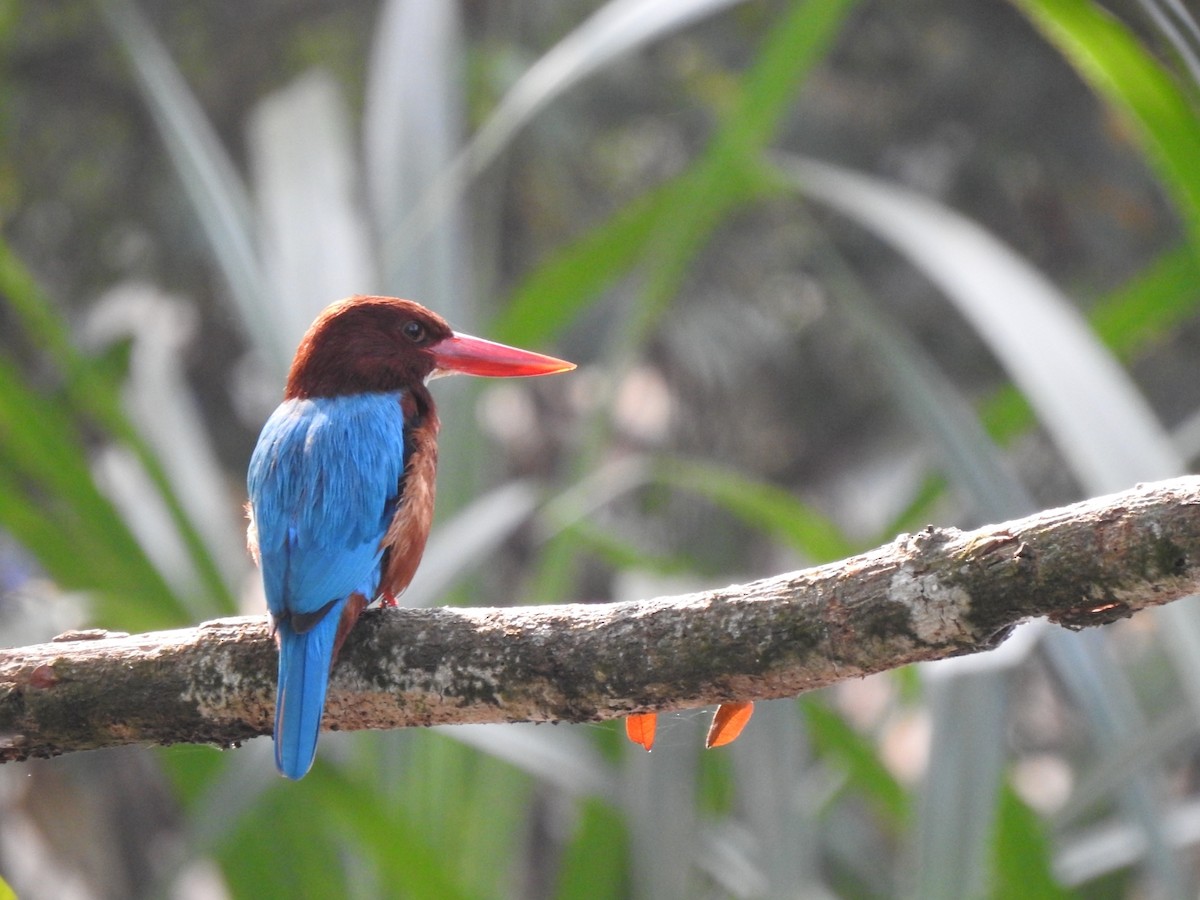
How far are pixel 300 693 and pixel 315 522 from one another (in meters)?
0.34

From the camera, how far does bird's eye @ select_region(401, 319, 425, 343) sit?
2357 millimetres

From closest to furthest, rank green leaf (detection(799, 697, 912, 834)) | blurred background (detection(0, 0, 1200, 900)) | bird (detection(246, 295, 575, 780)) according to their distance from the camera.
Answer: bird (detection(246, 295, 575, 780)), blurred background (detection(0, 0, 1200, 900)), green leaf (detection(799, 697, 912, 834))

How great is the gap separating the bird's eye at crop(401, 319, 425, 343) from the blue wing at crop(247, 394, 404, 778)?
0.44 ft

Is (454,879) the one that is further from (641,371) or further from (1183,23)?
(641,371)

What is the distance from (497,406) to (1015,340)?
15.9ft

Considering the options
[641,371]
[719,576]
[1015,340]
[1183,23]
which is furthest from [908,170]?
[1183,23]

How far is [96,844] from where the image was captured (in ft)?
17.6

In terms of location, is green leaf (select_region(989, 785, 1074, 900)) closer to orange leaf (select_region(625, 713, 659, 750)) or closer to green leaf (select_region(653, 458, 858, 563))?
green leaf (select_region(653, 458, 858, 563))

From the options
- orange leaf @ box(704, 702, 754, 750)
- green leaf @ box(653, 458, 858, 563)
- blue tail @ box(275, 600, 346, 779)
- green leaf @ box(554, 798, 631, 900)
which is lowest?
orange leaf @ box(704, 702, 754, 750)

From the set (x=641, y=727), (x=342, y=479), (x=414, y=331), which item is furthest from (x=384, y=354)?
(x=641, y=727)

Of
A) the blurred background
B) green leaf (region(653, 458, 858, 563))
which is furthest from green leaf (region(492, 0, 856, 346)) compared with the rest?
green leaf (region(653, 458, 858, 563))

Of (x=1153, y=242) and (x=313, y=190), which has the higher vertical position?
(x=1153, y=242)

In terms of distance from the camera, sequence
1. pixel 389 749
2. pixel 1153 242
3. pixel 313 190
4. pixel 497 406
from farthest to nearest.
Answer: pixel 497 406 < pixel 1153 242 < pixel 313 190 < pixel 389 749

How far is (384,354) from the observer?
91.0 inches
